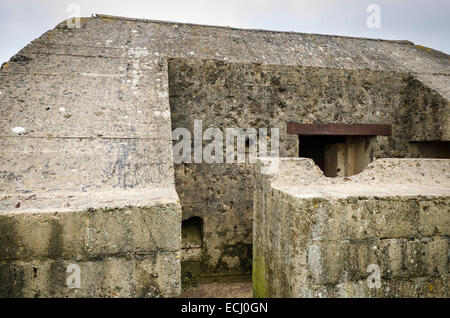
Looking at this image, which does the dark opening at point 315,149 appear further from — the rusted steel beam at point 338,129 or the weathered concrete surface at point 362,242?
the weathered concrete surface at point 362,242

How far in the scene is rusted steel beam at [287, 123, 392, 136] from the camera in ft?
15.0

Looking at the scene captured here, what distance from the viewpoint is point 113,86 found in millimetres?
3371

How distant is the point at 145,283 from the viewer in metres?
1.84

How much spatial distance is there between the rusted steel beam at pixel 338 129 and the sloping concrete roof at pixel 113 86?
0.88 metres

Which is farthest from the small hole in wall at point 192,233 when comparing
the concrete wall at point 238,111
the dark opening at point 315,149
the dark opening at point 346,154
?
the dark opening at point 315,149

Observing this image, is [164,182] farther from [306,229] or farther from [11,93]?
[11,93]

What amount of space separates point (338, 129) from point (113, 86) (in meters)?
3.38

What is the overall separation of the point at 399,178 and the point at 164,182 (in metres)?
2.17

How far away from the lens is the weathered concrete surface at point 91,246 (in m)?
1.69

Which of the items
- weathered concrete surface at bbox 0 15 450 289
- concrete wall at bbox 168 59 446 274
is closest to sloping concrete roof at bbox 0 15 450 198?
weathered concrete surface at bbox 0 15 450 289

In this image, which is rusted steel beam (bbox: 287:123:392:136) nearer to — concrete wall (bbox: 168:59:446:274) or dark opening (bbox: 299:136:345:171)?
concrete wall (bbox: 168:59:446:274)

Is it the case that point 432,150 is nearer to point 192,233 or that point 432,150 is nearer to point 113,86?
point 192,233

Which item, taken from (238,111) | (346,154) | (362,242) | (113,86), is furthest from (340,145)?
(113,86)
